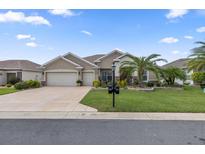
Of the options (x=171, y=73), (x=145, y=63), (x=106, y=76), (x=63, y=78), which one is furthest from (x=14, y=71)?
(x=171, y=73)

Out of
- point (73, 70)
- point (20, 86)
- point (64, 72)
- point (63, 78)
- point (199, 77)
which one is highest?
point (73, 70)

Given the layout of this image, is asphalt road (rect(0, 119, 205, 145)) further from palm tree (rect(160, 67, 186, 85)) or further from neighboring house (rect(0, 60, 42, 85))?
neighboring house (rect(0, 60, 42, 85))

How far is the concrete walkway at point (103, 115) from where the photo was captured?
923 centimetres

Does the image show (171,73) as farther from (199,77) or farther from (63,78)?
(63,78)

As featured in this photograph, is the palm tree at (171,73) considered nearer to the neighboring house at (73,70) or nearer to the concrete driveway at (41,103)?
the neighboring house at (73,70)

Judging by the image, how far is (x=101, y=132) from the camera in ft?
22.5

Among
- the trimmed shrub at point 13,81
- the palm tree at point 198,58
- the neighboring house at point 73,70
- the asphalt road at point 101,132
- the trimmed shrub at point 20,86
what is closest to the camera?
the asphalt road at point 101,132

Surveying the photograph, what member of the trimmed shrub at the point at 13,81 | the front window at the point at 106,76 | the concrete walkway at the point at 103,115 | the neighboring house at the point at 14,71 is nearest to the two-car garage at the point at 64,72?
the front window at the point at 106,76

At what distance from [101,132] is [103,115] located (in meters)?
2.85

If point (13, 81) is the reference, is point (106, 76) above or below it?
above

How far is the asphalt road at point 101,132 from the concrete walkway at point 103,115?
747 millimetres
